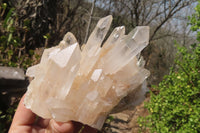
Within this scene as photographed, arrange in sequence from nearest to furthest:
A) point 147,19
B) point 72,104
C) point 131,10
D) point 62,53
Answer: point 62,53, point 72,104, point 131,10, point 147,19

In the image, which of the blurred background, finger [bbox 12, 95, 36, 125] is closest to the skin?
finger [bbox 12, 95, 36, 125]

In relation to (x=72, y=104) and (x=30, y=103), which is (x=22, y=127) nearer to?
(x=30, y=103)

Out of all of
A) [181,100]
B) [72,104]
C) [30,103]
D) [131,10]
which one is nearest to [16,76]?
[30,103]

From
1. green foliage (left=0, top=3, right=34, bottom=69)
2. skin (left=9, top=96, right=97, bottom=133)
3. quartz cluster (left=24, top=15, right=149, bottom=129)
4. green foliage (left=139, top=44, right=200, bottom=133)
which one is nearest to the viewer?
quartz cluster (left=24, top=15, right=149, bottom=129)

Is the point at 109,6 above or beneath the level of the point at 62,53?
beneath

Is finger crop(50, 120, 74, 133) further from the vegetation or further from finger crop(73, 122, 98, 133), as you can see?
the vegetation

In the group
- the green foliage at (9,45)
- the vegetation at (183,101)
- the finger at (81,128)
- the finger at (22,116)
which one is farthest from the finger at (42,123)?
the vegetation at (183,101)

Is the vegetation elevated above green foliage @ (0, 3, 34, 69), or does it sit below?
below
